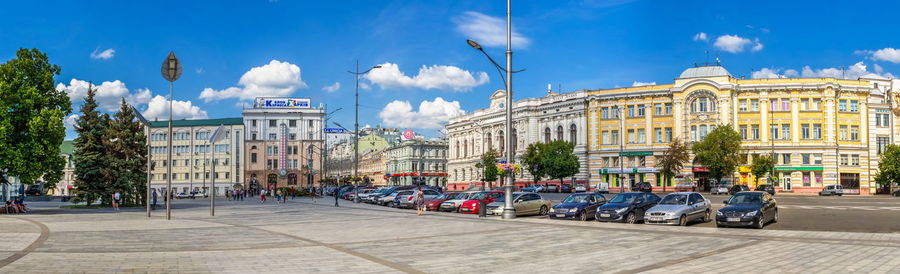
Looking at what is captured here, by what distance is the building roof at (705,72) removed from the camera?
84.8 metres

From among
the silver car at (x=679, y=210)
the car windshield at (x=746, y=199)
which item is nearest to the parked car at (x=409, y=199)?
the silver car at (x=679, y=210)

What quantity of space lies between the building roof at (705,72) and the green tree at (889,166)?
814 inches

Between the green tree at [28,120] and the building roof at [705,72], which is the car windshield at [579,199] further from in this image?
the building roof at [705,72]

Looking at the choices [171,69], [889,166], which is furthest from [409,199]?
[889,166]

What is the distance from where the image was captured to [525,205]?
32.6m

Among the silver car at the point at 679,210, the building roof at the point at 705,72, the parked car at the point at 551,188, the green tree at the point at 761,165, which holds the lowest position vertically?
the parked car at the point at 551,188

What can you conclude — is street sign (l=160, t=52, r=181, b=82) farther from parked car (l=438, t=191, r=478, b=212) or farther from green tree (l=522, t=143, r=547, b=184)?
green tree (l=522, t=143, r=547, b=184)

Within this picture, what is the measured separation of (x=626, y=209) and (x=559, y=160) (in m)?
57.2

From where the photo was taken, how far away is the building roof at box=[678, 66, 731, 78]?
84812 millimetres

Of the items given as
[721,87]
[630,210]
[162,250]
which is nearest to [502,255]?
[162,250]

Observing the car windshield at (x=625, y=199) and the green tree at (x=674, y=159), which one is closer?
the car windshield at (x=625, y=199)

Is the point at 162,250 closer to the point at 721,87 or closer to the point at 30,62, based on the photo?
the point at 30,62

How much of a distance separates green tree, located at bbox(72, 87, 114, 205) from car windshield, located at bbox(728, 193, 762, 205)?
41.9m

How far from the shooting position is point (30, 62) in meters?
39.4
